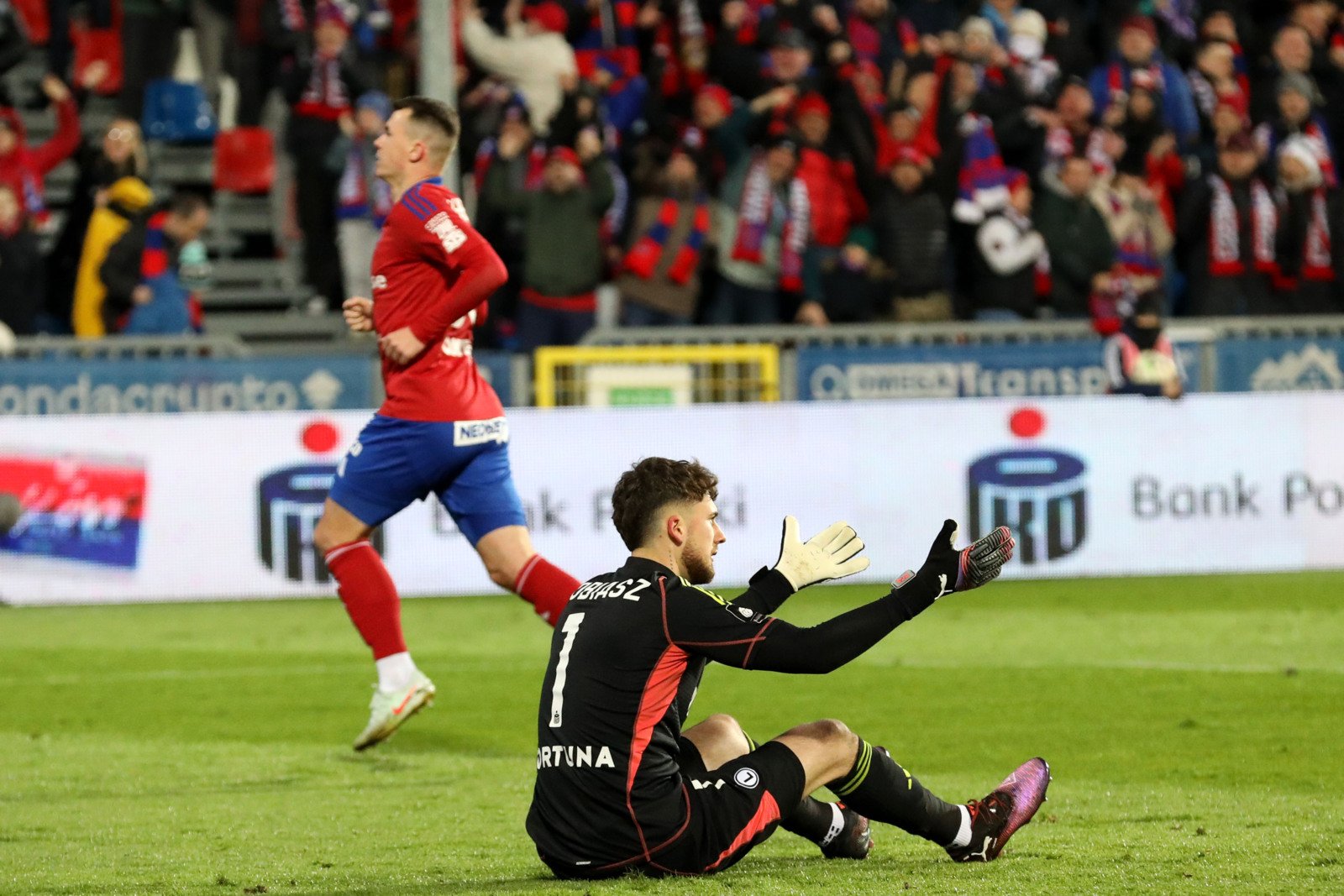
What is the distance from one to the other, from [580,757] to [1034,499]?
375 inches

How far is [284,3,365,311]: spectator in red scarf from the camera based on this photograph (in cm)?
1688

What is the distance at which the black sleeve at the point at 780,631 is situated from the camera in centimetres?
509

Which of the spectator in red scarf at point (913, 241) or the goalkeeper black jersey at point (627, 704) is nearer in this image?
the goalkeeper black jersey at point (627, 704)

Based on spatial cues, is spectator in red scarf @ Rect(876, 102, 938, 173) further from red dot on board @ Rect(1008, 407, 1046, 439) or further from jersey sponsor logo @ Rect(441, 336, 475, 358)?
jersey sponsor logo @ Rect(441, 336, 475, 358)

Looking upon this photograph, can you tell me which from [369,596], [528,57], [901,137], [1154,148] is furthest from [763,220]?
[369,596]

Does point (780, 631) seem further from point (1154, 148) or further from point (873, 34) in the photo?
point (873, 34)

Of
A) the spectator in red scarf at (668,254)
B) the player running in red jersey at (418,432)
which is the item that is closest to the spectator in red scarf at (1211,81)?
the spectator in red scarf at (668,254)

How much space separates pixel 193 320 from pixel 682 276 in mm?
3706

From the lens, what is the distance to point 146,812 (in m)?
6.95

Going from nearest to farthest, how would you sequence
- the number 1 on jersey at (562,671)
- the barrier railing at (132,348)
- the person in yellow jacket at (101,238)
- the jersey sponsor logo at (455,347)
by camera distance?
the number 1 on jersey at (562,671) < the jersey sponsor logo at (455,347) < the barrier railing at (132,348) < the person in yellow jacket at (101,238)

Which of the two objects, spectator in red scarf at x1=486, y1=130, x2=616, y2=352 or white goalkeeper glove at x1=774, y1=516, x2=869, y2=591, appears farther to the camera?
spectator in red scarf at x1=486, y1=130, x2=616, y2=352

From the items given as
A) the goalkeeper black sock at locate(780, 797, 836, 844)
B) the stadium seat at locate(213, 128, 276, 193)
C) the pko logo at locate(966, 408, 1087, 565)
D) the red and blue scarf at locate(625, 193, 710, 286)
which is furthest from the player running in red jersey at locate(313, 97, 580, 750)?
the stadium seat at locate(213, 128, 276, 193)

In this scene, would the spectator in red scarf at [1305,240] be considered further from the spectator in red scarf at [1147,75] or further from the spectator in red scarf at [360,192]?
the spectator in red scarf at [360,192]

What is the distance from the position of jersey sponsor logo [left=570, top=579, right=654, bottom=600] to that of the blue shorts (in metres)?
2.73
